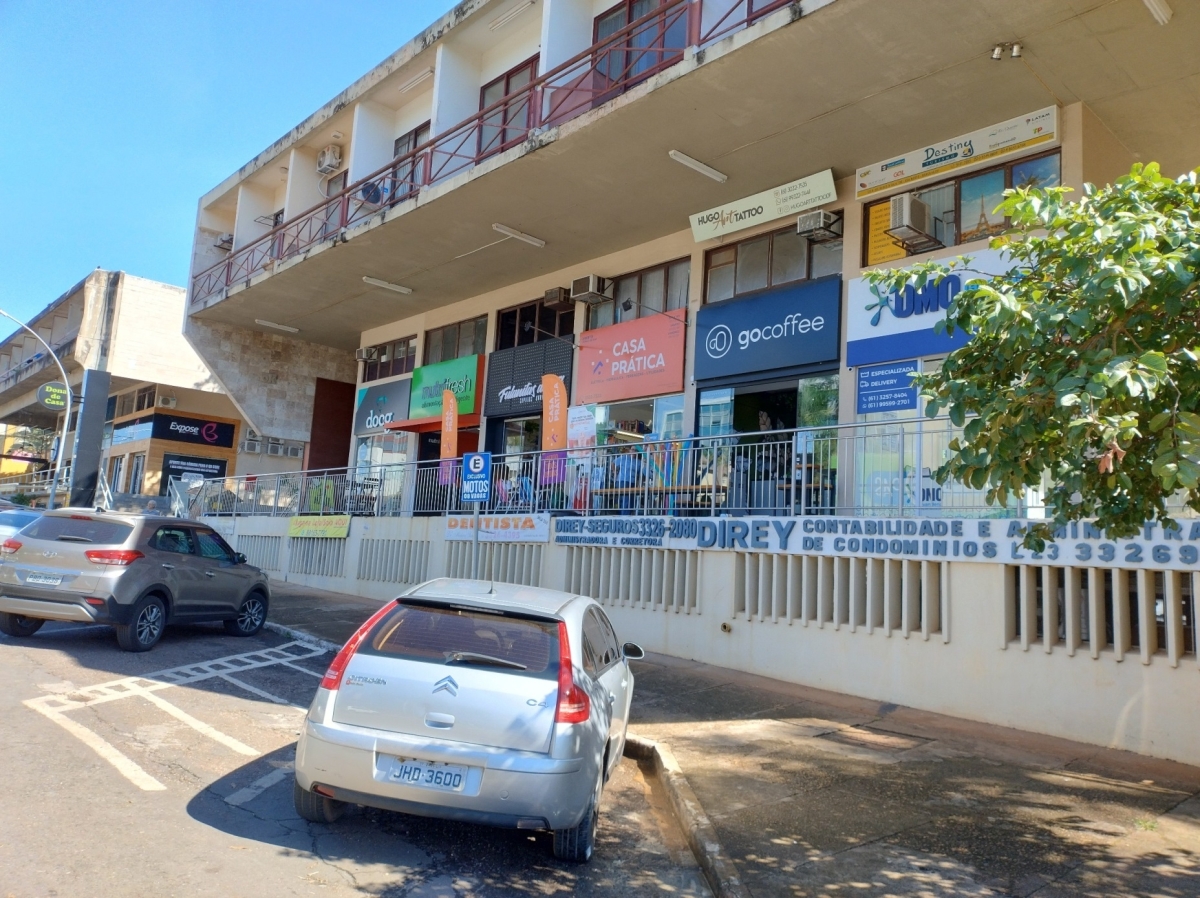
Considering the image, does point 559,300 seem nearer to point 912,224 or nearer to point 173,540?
point 912,224

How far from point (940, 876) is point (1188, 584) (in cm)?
492

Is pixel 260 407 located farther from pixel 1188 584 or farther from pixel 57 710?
pixel 1188 584

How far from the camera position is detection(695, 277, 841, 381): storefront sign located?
543 inches

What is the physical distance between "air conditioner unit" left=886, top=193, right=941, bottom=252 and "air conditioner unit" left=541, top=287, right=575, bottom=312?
6961mm

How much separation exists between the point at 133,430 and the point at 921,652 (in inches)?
1134

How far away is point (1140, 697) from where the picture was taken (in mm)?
7785

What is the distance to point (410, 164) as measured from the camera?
18.8m

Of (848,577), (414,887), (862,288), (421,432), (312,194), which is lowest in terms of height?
(414,887)

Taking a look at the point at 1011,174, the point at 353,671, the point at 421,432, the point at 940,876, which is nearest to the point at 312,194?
the point at 421,432

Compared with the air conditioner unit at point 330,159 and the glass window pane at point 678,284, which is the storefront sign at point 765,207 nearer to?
the glass window pane at point 678,284

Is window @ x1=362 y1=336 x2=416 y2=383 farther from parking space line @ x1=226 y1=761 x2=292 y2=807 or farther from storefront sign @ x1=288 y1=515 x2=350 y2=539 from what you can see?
parking space line @ x1=226 y1=761 x2=292 y2=807

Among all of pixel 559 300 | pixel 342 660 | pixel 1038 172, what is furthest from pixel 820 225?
pixel 342 660

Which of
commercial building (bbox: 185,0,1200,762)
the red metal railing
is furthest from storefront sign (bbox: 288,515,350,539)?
the red metal railing

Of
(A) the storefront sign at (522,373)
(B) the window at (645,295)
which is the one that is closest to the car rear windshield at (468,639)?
(B) the window at (645,295)
